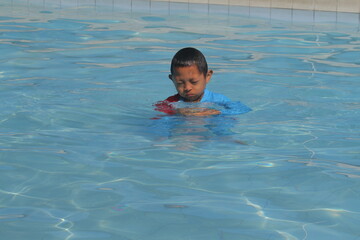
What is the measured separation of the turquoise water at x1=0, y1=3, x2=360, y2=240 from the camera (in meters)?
2.94

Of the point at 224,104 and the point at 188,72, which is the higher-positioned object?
the point at 188,72

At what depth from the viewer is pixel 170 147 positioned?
163 inches

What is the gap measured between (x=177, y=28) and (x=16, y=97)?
16.6ft

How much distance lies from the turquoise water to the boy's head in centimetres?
21

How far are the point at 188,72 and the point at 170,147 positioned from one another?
76 centimetres

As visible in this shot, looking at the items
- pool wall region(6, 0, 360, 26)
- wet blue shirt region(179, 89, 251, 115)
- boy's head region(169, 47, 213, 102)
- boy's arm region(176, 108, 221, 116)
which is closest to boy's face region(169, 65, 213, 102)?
boy's head region(169, 47, 213, 102)

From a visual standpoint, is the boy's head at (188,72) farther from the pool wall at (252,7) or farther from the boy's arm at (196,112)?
the pool wall at (252,7)

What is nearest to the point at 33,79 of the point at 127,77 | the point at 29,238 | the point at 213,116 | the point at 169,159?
the point at 127,77

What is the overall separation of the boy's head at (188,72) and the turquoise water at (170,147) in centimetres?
21

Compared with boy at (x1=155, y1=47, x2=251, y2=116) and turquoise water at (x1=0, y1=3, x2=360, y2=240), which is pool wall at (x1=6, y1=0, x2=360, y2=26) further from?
boy at (x1=155, y1=47, x2=251, y2=116)

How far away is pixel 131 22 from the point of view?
11.1m

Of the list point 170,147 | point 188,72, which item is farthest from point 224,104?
point 170,147

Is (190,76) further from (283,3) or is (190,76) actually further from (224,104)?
(283,3)

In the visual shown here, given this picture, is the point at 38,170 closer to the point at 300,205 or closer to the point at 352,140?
the point at 300,205
